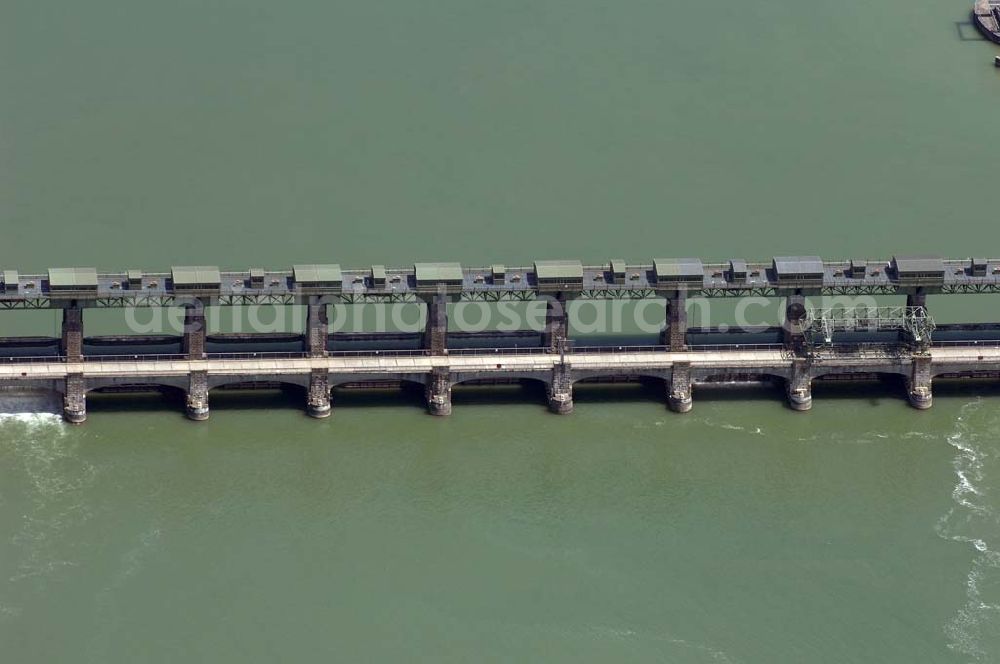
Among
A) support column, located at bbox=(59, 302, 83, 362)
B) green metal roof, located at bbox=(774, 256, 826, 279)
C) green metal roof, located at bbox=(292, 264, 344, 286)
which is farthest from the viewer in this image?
green metal roof, located at bbox=(774, 256, 826, 279)

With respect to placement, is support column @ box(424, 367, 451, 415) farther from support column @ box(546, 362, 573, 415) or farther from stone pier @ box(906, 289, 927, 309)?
stone pier @ box(906, 289, 927, 309)

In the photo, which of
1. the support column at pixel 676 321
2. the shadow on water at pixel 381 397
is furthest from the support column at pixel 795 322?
the shadow on water at pixel 381 397

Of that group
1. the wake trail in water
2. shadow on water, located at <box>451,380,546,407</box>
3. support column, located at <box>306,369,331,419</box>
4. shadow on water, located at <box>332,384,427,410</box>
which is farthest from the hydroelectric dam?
the wake trail in water

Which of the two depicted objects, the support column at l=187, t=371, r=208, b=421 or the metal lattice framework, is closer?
the support column at l=187, t=371, r=208, b=421

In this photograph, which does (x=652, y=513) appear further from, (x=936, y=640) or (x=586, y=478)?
(x=936, y=640)

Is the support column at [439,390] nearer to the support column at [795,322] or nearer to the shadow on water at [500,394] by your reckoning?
the shadow on water at [500,394]

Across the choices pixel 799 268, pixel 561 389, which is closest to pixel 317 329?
pixel 561 389
